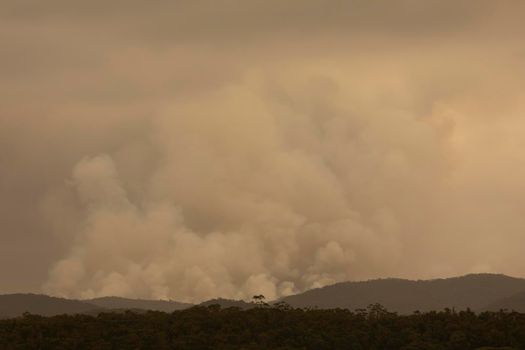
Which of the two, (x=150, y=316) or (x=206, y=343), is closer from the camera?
(x=206, y=343)

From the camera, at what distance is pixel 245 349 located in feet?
271

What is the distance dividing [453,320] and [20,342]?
44.6 meters

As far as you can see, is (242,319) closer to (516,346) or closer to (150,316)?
(150,316)

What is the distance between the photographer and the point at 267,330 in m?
91.1

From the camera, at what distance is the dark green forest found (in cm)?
8594

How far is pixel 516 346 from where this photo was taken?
8431cm

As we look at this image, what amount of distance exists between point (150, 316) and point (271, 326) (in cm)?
1419

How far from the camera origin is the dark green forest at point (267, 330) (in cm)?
8594

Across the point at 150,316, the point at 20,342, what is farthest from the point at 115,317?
the point at 20,342

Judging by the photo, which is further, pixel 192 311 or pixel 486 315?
pixel 192 311

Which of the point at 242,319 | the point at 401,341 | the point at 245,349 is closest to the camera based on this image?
the point at 245,349

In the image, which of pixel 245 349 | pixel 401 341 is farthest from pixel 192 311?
pixel 401 341

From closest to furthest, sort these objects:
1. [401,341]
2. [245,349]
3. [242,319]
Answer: [245,349]
[401,341]
[242,319]

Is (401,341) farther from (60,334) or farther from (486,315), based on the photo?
(60,334)
